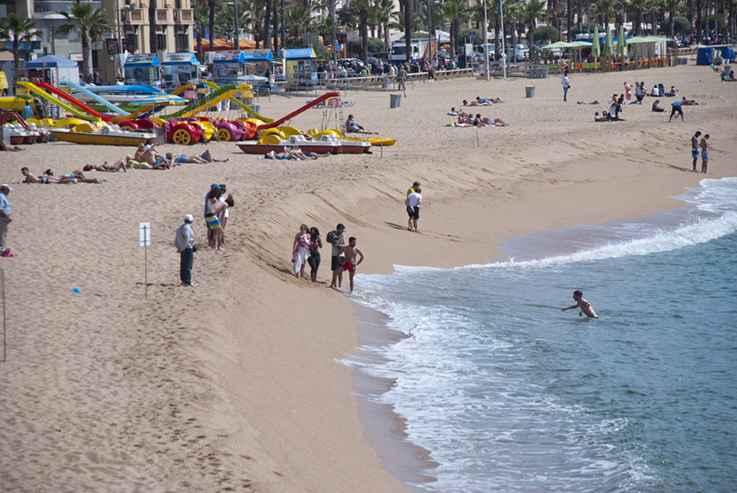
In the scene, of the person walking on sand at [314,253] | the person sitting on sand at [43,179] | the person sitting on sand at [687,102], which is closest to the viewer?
the person walking on sand at [314,253]

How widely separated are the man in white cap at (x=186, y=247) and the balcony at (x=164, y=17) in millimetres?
54173

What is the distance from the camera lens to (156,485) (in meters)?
7.11

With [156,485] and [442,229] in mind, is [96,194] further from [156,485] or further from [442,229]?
[156,485]

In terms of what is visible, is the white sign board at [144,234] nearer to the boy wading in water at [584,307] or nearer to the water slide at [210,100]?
the boy wading in water at [584,307]

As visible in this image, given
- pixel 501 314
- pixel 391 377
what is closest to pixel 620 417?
pixel 391 377

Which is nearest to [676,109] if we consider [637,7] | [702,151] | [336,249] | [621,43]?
[702,151]

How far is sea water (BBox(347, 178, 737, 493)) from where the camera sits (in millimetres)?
9016

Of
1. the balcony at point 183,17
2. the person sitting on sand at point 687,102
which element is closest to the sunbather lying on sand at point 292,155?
the person sitting on sand at point 687,102

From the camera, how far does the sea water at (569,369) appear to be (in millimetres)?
9016

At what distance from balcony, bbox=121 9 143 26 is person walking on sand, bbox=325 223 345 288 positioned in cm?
5075

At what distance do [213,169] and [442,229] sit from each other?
24.9 feet

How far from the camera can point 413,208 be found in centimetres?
1930

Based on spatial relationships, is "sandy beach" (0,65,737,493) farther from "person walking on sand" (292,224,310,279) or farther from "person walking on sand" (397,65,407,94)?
"person walking on sand" (397,65,407,94)

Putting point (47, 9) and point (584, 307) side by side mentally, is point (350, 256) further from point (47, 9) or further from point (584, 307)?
point (47, 9)
